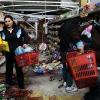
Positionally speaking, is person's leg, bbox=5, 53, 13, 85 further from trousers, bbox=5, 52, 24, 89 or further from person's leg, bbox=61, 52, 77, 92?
person's leg, bbox=61, 52, 77, 92

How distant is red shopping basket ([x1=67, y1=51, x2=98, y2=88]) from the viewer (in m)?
6.89

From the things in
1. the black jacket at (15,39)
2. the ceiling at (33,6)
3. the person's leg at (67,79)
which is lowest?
the person's leg at (67,79)

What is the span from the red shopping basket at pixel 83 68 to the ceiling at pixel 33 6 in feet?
37.1

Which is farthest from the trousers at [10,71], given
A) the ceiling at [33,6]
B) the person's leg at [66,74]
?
the ceiling at [33,6]

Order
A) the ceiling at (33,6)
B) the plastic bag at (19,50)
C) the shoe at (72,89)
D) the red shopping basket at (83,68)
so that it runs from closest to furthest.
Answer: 1. the red shopping basket at (83,68)
2. the plastic bag at (19,50)
3. the shoe at (72,89)
4. the ceiling at (33,6)

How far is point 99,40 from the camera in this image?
7.85 metres

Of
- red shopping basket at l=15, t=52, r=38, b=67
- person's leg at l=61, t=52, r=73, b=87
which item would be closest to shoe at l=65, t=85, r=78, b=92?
person's leg at l=61, t=52, r=73, b=87

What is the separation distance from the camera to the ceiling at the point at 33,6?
1834 centimetres

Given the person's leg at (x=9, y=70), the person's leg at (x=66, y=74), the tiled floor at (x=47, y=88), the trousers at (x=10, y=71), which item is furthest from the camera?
the person's leg at (x=9, y=70)

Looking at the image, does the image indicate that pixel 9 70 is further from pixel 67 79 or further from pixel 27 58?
pixel 67 79

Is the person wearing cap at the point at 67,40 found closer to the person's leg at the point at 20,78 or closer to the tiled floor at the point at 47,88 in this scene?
the tiled floor at the point at 47,88

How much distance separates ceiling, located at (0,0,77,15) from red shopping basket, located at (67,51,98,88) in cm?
1130

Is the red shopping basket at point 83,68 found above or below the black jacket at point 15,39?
below

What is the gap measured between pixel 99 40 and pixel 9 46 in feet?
7.12
